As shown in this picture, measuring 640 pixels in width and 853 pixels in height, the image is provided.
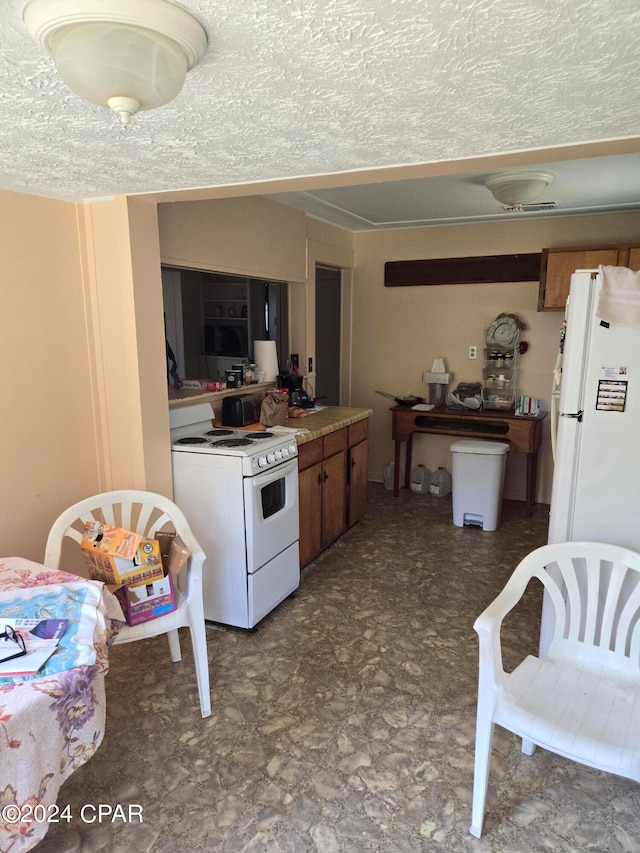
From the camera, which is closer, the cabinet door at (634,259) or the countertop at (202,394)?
the countertop at (202,394)

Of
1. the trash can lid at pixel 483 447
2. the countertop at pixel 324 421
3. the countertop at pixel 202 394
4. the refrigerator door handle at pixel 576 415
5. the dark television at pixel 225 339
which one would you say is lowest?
the trash can lid at pixel 483 447

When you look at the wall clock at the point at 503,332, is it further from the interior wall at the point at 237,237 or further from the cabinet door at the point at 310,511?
the cabinet door at the point at 310,511

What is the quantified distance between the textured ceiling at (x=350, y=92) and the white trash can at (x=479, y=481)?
2726 millimetres

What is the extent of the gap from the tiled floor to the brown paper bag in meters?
1.10

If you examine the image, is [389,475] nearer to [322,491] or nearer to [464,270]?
[322,491]

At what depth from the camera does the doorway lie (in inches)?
209

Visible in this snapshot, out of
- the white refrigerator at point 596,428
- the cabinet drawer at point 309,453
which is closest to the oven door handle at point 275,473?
the cabinet drawer at point 309,453

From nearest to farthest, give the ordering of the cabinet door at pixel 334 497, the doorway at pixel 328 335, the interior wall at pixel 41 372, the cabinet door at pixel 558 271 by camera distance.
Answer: the interior wall at pixel 41 372
the cabinet door at pixel 334 497
the cabinet door at pixel 558 271
the doorway at pixel 328 335

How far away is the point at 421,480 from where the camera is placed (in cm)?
514

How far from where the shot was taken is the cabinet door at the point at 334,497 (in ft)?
11.9

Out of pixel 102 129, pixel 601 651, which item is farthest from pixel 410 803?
pixel 102 129

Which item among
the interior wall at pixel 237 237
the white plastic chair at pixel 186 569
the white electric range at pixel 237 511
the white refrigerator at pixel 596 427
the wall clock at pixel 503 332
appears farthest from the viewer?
the wall clock at pixel 503 332

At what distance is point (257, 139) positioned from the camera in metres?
1.65
